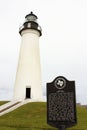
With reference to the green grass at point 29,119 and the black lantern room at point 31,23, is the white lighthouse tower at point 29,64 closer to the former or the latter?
the black lantern room at point 31,23

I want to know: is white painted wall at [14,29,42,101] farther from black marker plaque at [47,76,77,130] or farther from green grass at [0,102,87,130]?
black marker plaque at [47,76,77,130]

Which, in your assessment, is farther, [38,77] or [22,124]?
[38,77]

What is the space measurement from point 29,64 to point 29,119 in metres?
14.9

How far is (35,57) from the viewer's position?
1433 inches

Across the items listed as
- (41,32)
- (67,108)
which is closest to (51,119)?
(67,108)

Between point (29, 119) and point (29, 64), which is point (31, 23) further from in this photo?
point (29, 119)

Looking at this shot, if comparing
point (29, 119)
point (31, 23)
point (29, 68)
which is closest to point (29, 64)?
point (29, 68)

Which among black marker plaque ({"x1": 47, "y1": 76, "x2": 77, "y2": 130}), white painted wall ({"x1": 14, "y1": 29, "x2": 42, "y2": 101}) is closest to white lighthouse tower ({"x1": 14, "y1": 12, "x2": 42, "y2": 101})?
white painted wall ({"x1": 14, "y1": 29, "x2": 42, "y2": 101})

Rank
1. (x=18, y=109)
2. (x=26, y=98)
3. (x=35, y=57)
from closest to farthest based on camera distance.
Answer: (x=18, y=109) → (x=26, y=98) → (x=35, y=57)

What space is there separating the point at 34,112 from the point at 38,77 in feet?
35.9

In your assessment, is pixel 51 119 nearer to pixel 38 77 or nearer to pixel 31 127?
pixel 31 127

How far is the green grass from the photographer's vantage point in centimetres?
1775

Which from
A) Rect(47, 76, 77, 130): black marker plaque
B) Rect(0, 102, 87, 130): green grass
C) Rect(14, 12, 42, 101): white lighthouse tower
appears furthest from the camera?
Rect(14, 12, 42, 101): white lighthouse tower

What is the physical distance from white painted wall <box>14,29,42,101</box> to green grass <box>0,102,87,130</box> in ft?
18.3
